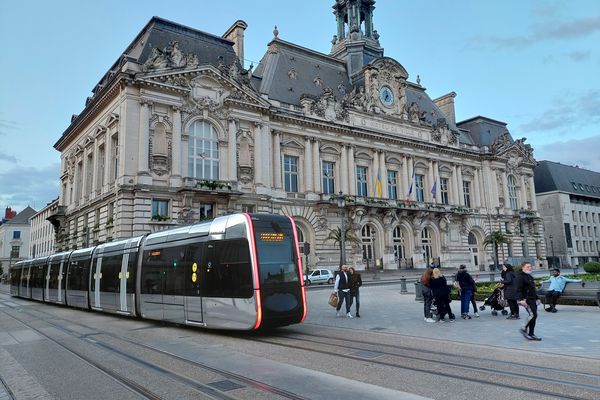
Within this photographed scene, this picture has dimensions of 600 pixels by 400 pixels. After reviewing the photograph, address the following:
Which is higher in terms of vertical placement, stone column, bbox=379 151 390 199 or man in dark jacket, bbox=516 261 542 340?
stone column, bbox=379 151 390 199

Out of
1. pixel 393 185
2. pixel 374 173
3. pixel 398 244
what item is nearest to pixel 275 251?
pixel 374 173

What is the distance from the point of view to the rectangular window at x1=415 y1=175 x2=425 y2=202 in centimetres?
5360

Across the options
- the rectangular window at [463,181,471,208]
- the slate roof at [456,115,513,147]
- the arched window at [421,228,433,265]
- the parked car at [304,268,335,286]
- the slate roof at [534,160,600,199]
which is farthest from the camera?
the slate roof at [534,160,600,199]

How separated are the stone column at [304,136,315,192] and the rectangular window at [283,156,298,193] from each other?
1006 mm

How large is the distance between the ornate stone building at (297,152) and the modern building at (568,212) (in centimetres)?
1002

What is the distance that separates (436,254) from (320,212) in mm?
16912

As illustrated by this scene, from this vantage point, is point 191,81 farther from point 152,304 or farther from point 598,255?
point 598,255

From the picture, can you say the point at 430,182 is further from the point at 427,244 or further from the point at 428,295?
the point at 428,295

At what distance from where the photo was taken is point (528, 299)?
10.6 metres

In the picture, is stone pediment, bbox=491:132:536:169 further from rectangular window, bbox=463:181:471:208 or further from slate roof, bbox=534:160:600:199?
slate roof, bbox=534:160:600:199

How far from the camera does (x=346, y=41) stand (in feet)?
182

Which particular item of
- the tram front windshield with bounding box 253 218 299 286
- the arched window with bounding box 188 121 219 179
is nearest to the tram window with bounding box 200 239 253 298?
the tram front windshield with bounding box 253 218 299 286

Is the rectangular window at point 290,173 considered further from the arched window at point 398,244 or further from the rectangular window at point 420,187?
the rectangular window at point 420,187

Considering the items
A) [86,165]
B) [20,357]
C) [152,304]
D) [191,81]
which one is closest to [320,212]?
[191,81]
